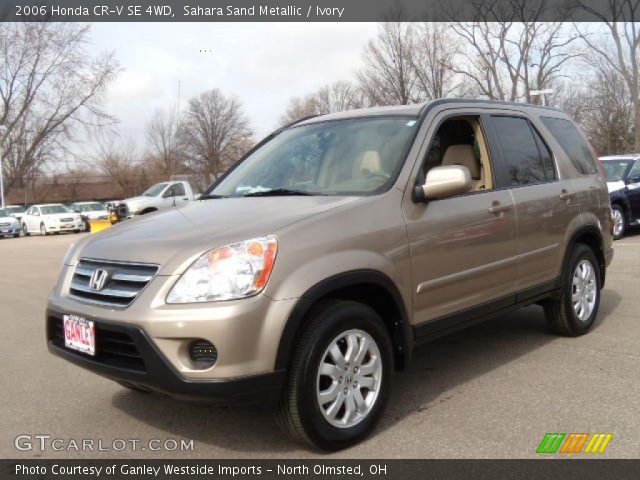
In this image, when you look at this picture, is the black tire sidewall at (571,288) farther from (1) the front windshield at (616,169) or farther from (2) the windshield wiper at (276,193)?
(1) the front windshield at (616,169)

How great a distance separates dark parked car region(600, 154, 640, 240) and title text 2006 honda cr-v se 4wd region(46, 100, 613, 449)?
8.64m

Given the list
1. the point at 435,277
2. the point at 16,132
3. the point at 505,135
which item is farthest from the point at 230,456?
the point at 16,132

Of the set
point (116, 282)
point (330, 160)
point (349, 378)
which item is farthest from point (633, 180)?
point (116, 282)

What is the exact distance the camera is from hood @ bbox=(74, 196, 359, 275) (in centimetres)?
304

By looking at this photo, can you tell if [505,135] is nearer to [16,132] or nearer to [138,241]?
[138,241]

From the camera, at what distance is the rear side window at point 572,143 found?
5352mm

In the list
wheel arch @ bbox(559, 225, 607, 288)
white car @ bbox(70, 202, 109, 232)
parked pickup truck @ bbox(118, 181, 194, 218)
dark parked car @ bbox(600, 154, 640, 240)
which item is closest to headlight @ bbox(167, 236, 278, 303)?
wheel arch @ bbox(559, 225, 607, 288)

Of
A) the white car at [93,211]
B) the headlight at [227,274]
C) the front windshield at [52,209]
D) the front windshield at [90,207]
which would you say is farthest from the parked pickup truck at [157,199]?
the headlight at [227,274]

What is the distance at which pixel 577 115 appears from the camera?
45.8 meters

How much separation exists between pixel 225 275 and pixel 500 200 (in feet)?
7.57

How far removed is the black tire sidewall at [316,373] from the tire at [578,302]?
229cm

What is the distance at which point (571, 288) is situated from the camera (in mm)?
5133

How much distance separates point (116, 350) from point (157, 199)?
69.8 ft

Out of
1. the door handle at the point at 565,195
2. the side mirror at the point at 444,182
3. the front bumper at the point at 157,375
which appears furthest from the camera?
the door handle at the point at 565,195
